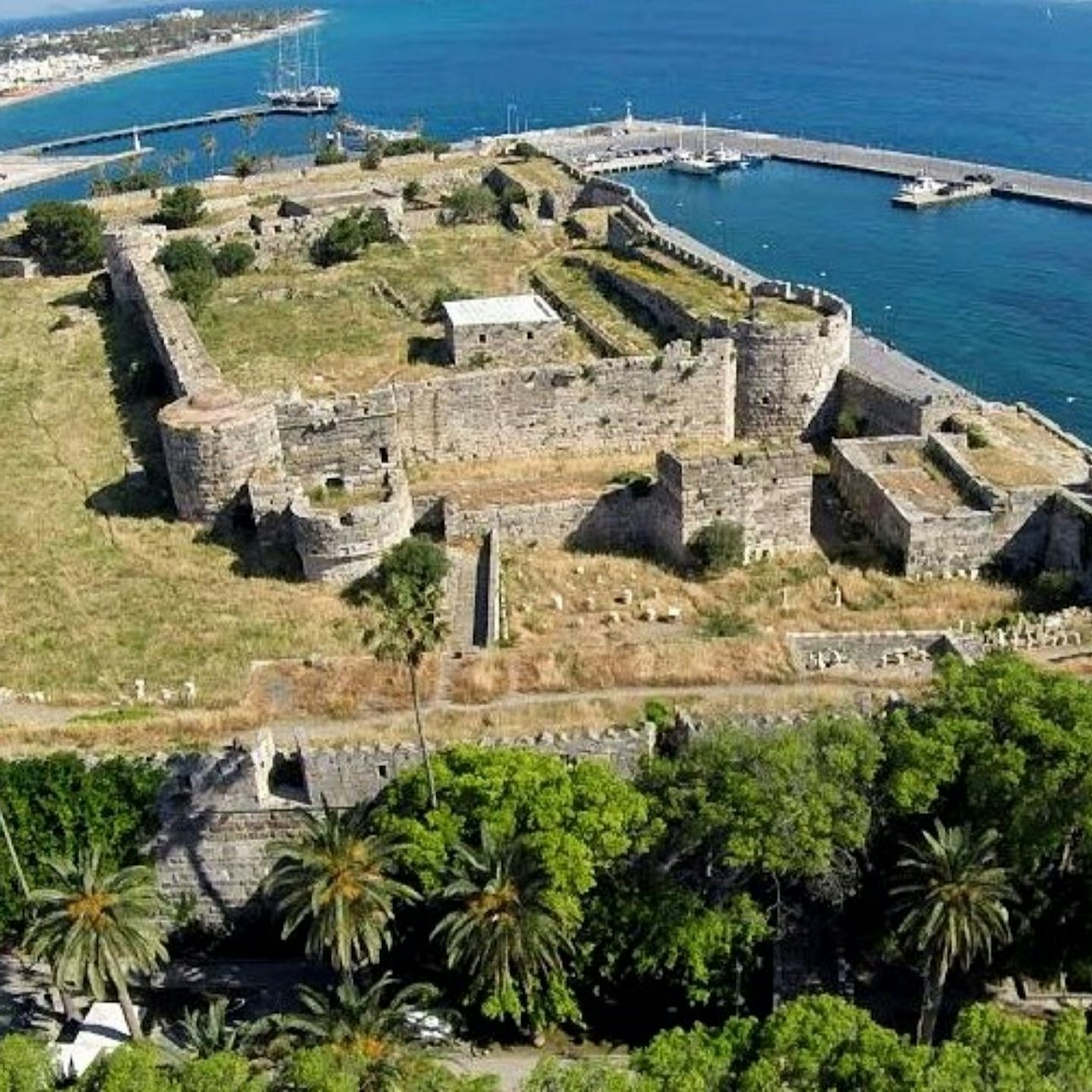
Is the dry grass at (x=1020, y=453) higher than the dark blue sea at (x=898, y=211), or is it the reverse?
the dry grass at (x=1020, y=453)

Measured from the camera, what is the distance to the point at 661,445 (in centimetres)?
4584

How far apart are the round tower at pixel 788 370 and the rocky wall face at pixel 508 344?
774cm

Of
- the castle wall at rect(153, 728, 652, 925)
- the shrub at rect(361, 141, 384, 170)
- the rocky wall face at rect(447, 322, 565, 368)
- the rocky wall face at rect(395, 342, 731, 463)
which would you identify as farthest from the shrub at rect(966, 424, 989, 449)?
the shrub at rect(361, 141, 384, 170)

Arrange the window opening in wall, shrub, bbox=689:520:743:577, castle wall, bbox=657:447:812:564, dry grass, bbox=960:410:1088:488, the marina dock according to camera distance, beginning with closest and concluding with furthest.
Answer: the window opening in wall, shrub, bbox=689:520:743:577, castle wall, bbox=657:447:812:564, dry grass, bbox=960:410:1088:488, the marina dock

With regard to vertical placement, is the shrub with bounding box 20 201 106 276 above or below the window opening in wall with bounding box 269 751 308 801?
above

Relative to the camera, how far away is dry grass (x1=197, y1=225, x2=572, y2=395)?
5078cm

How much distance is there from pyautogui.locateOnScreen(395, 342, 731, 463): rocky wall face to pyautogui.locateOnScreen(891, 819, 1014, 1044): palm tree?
24.5 meters

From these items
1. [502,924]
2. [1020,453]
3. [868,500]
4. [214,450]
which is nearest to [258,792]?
[502,924]

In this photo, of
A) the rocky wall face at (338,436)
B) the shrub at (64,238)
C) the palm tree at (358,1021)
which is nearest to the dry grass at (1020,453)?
the rocky wall face at (338,436)

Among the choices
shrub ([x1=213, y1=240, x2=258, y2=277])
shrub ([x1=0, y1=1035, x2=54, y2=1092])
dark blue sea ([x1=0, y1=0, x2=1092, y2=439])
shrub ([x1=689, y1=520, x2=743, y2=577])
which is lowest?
dark blue sea ([x1=0, y1=0, x2=1092, y2=439])

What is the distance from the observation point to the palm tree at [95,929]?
883 inches

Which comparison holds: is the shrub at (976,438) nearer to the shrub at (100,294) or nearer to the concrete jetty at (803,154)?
the shrub at (100,294)

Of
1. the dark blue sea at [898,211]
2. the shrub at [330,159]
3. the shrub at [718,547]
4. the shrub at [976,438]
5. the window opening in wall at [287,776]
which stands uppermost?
the shrub at [330,159]

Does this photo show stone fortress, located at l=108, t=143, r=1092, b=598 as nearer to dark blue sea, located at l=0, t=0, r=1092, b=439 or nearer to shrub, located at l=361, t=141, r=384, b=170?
dark blue sea, located at l=0, t=0, r=1092, b=439
